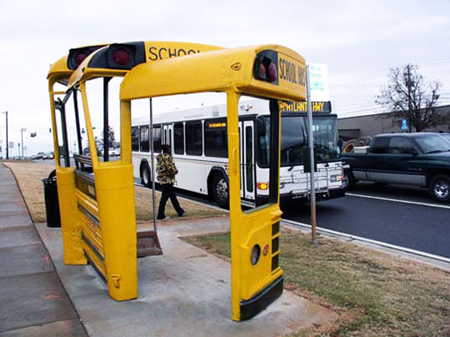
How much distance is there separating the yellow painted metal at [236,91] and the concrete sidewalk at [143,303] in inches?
13.9

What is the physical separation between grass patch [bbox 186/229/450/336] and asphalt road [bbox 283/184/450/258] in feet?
4.64

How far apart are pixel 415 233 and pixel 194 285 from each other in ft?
17.1

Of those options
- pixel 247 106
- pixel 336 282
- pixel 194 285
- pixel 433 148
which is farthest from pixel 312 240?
pixel 433 148

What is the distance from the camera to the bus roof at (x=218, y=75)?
144 inches

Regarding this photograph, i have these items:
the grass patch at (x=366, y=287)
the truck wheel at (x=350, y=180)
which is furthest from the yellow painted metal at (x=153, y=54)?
the truck wheel at (x=350, y=180)

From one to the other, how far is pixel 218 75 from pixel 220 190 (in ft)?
27.2

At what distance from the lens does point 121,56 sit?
453cm

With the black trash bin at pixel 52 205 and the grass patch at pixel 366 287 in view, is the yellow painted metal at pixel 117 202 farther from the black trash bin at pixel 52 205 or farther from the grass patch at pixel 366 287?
the black trash bin at pixel 52 205

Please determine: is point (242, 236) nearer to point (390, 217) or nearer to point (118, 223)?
point (118, 223)

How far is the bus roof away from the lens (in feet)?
12.0

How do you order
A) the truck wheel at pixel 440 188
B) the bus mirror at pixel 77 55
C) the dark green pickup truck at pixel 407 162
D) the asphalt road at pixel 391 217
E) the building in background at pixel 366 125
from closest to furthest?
the bus mirror at pixel 77 55 → the asphalt road at pixel 391 217 → the truck wheel at pixel 440 188 → the dark green pickup truck at pixel 407 162 → the building in background at pixel 366 125

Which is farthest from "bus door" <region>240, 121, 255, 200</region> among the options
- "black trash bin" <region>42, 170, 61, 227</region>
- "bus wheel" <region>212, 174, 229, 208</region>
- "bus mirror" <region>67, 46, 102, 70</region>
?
"bus mirror" <region>67, 46, 102, 70</region>

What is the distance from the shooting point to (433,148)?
12.8 m

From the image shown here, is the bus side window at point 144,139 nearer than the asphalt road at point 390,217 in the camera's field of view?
No
